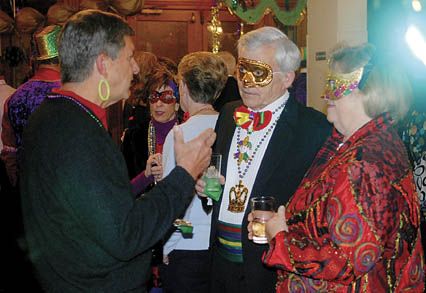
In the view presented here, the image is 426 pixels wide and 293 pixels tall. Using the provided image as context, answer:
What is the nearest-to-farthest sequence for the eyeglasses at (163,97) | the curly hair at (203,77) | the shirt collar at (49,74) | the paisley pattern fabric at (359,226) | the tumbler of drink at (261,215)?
1. the paisley pattern fabric at (359,226)
2. the tumbler of drink at (261,215)
3. the curly hair at (203,77)
4. the shirt collar at (49,74)
5. the eyeglasses at (163,97)

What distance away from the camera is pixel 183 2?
855 cm

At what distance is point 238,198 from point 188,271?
27.0 inches

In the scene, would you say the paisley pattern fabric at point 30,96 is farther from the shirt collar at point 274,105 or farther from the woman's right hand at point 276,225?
the woman's right hand at point 276,225

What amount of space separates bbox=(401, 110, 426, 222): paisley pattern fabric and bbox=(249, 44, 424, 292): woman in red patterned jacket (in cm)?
142

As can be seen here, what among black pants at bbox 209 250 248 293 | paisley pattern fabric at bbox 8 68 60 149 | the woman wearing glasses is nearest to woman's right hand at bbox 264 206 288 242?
black pants at bbox 209 250 248 293

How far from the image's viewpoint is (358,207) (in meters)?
1.70

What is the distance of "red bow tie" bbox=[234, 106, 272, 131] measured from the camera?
258 centimetres

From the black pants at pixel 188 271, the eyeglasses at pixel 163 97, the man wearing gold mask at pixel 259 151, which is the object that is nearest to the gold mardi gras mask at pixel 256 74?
the man wearing gold mask at pixel 259 151

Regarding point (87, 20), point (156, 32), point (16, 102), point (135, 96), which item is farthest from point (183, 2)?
point (87, 20)

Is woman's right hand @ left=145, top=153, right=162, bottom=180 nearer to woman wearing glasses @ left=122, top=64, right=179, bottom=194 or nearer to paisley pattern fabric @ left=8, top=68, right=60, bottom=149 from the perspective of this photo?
woman wearing glasses @ left=122, top=64, right=179, bottom=194

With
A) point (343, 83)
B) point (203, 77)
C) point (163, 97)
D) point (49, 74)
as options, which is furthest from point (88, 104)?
point (163, 97)

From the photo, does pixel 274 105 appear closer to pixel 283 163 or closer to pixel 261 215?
pixel 283 163

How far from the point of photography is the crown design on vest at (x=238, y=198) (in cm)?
251

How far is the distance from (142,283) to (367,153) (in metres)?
0.92
